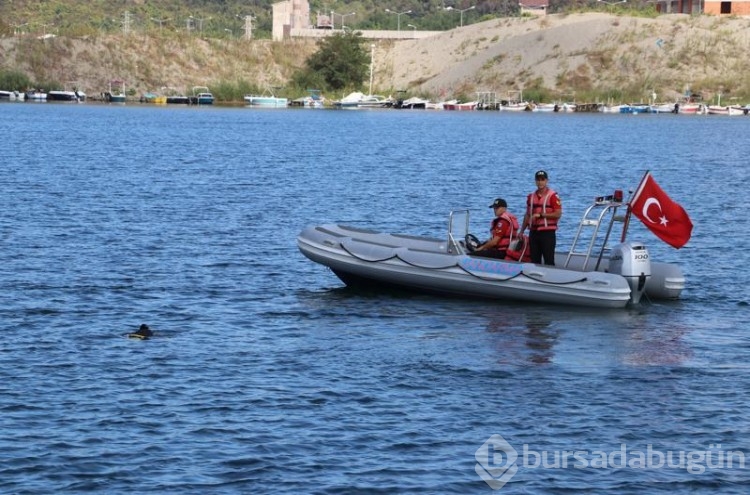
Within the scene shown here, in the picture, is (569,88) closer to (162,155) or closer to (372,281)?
(162,155)

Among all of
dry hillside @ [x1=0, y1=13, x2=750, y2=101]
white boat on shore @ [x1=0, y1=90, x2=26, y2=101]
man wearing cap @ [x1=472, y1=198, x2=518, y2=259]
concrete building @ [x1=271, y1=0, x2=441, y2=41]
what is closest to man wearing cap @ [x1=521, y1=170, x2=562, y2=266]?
man wearing cap @ [x1=472, y1=198, x2=518, y2=259]

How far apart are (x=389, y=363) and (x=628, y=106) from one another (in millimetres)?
127931

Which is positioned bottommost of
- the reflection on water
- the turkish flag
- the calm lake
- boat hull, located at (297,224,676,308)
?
the calm lake

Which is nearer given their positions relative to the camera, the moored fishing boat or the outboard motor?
the moored fishing boat

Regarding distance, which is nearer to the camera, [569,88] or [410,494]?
[410,494]

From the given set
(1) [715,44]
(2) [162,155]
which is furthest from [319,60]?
(2) [162,155]

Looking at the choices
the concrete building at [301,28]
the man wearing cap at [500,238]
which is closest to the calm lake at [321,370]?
the man wearing cap at [500,238]

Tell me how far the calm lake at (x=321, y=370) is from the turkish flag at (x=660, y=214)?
153 centimetres

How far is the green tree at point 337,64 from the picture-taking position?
544 feet

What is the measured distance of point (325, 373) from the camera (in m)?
19.8

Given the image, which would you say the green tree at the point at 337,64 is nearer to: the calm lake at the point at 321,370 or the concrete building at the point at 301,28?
the concrete building at the point at 301,28

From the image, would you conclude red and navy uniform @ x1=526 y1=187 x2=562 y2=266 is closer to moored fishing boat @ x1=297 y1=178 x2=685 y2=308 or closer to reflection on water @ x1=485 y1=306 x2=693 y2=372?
moored fishing boat @ x1=297 y1=178 x2=685 y2=308

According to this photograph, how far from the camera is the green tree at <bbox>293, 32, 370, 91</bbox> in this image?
544ft

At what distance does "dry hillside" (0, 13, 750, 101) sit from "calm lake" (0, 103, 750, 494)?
10988 cm
